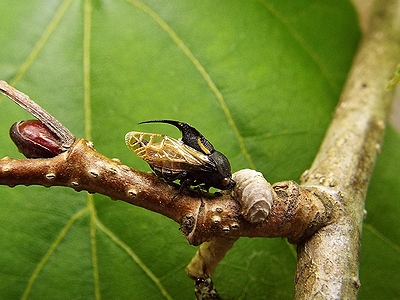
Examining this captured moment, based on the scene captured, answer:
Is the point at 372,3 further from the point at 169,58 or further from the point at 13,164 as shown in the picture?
the point at 13,164

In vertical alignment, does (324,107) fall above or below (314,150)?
above

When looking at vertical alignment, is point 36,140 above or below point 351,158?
below

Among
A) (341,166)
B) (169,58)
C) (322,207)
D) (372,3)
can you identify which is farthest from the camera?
(372,3)

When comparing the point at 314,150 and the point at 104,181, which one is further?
the point at 314,150

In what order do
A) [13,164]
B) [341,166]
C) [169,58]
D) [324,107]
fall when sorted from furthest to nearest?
1. [324,107]
2. [169,58]
3. [341,166]
4. [13,164]

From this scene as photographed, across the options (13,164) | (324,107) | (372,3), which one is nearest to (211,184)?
(13,164)

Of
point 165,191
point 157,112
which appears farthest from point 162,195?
point 157,112

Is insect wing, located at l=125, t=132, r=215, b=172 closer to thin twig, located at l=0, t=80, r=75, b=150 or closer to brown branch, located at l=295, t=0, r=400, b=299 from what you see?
thin twig, located at l=0, t=80, r=75, b=150

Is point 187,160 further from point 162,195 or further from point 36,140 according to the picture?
point 36,140
